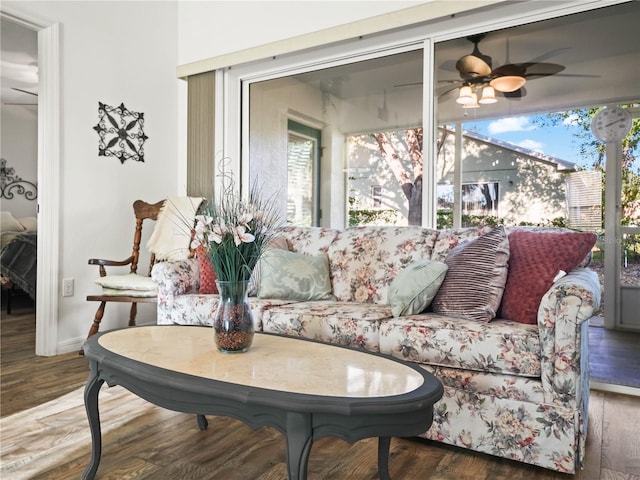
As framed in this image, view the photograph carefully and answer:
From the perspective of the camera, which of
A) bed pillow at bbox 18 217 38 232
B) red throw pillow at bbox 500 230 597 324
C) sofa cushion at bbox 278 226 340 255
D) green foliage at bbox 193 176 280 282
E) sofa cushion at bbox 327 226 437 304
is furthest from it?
bed pillow at bbox 18 217 38 232

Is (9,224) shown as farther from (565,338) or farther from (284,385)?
(565,338)

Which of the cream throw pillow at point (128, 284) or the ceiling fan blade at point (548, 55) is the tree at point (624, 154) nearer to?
the ceiling fan blade at point (548, 55)

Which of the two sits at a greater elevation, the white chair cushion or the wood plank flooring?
the white chair cushion

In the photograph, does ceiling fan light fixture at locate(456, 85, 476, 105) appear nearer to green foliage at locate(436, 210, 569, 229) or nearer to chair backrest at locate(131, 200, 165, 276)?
green foliage at locate(436, 210, 569, 229)

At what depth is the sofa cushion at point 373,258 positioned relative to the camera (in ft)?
8.83

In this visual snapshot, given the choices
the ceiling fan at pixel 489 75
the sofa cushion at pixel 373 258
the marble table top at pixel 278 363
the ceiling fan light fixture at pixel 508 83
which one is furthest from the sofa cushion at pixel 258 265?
the ceiling fan light fixture at pixel 508 83

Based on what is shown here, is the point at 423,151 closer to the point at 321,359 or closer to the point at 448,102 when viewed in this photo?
the point at 448,102

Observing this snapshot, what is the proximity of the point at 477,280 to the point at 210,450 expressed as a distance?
1.31m

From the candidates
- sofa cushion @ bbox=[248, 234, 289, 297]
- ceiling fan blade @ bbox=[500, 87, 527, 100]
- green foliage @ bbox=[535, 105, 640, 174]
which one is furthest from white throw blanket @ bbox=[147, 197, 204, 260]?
green foliage @ bbox=[535, 105, 640, 174]

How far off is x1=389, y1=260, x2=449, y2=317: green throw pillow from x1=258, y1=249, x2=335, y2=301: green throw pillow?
0.64m

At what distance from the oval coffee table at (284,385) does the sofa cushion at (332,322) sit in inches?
17.6

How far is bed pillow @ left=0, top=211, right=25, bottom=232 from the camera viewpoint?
6.25 m

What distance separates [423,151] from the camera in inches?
124

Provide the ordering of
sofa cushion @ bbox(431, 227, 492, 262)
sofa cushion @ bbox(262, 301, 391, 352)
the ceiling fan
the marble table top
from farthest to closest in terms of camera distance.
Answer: the ceiling fan, sofa cushion @ bbox(431, 227, 492, 262), sofa cushion @ bbox(262, 301, 391, 352), the marble table top
